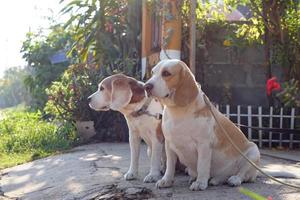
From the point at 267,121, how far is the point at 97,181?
16.2ft

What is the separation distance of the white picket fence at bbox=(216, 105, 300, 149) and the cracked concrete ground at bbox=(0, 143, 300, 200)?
140cm

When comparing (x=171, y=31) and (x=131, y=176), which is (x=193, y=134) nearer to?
(x=131, y=176)

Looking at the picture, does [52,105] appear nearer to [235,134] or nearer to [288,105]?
[288,105]

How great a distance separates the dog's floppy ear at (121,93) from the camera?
15.1 ft

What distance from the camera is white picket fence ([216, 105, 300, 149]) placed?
8.88 metres

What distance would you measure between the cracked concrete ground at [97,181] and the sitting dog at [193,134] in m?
0.13

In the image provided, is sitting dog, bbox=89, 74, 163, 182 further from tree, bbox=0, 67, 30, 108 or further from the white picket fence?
tree, bbox=0, 67, 30, 108

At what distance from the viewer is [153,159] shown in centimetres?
462

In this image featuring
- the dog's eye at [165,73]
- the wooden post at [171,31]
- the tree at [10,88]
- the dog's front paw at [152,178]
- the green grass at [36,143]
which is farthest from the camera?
the tree at [10,88]

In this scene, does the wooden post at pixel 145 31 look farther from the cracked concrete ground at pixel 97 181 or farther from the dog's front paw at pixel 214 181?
the dog's front paw at pixel 214 181

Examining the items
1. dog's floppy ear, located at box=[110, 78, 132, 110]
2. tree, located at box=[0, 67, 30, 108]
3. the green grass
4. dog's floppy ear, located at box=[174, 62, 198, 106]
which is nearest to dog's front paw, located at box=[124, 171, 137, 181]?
dog's floppy ear, located at box=[110, 78, 132, 110]

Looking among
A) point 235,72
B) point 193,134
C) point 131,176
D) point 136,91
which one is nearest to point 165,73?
point 193,134

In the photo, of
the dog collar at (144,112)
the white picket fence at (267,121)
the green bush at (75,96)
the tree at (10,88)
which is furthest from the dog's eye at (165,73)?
the tree at (10,88)

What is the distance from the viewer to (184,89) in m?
4.03
